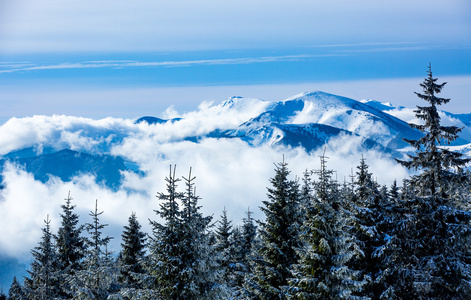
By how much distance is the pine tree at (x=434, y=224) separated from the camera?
73.2 feet

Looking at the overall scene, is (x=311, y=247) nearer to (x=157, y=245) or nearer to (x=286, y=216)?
(x=286, y=216)

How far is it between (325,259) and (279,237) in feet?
15.2

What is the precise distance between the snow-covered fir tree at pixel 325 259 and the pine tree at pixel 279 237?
318 centimetres

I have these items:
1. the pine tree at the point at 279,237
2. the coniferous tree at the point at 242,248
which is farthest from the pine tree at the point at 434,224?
the coniferous tree at the point at 242,248

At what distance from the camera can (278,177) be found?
26109 millimetres

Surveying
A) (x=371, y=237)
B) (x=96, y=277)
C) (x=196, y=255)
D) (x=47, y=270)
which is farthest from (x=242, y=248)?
(x=196, y=255)

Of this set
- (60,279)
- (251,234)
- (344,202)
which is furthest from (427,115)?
(251,234)

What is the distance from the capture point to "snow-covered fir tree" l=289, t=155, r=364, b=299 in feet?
68.7

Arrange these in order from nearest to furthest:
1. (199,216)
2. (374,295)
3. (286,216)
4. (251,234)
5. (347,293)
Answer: (347,293) → (199,216) → (374,295) → (286,216) → (251,234)

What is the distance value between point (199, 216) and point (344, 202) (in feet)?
32.2

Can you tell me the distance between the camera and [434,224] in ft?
75.2

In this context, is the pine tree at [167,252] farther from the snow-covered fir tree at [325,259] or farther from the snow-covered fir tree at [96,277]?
the snow-covered fir tree at [325,259]

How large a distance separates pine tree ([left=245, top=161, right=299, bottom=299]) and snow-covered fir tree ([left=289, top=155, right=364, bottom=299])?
3177mm

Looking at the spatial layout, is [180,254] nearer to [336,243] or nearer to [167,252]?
[167,252]
